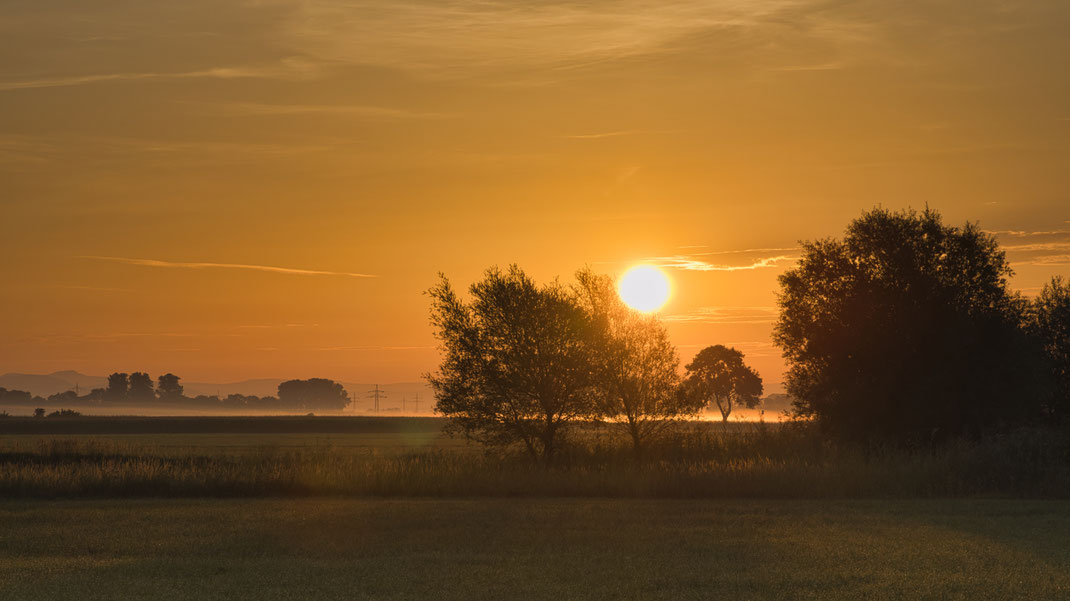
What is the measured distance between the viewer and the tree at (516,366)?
4578cm

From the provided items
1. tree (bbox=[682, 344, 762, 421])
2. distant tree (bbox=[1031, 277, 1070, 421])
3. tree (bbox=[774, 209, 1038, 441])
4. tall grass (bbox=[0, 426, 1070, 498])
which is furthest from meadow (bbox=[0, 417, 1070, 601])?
Result: tree (bbox=[682, 344, 762, 421])

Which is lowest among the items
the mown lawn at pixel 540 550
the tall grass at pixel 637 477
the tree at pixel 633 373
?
the mown lawn at pixel 540 550

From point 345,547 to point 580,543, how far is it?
5068 mm

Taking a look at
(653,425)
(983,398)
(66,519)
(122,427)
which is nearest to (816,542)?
(66,519)

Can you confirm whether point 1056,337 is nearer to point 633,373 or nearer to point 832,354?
point 832,354

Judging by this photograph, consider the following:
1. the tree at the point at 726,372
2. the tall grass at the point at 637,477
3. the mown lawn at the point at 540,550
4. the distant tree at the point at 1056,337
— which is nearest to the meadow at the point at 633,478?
the tall grass at the point at 637,477

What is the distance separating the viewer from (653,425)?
46.4 metres

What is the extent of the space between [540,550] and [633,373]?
24733 millimetres

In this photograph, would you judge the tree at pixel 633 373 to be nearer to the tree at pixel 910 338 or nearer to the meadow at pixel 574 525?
the meadow at pixel 574 525

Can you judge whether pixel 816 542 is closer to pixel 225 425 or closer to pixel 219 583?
pixel 219 583

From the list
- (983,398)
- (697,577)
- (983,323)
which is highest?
(983,323)

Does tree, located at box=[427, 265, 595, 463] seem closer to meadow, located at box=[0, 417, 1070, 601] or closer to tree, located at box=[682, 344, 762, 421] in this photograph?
meadow, located at box=[0, 417, 1070, 601]

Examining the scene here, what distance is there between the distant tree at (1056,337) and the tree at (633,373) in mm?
25706

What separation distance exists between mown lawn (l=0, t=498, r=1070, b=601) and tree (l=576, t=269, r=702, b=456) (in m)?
13.6
